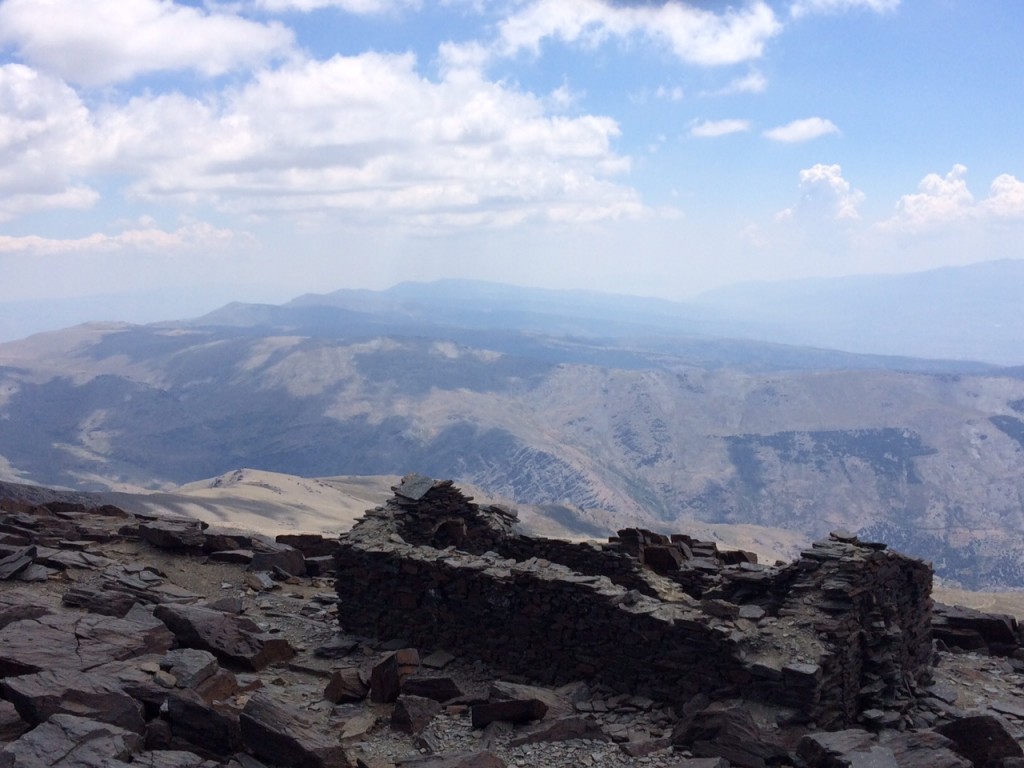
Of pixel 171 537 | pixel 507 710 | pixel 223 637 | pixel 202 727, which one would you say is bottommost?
pixel 171 537

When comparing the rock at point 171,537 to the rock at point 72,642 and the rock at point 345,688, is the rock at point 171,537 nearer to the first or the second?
the rock at point 72,642

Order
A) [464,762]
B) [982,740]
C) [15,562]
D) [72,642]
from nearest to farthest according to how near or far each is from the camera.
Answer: [464,762] → [982,740] → [72,642] → [15,562]

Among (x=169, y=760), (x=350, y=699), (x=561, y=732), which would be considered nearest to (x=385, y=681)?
(x=350, y=699)

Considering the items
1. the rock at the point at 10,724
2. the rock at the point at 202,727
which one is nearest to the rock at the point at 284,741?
the rock at the point at 202,727

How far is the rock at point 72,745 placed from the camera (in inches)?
316

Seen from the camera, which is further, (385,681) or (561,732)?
(385,681)

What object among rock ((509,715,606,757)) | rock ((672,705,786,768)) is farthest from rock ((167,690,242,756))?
rock ((672,705,786,768))

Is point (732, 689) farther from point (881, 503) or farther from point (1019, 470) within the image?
point (1019, 470)

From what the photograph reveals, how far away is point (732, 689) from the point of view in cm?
1155

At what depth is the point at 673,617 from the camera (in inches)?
473

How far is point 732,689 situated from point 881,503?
544 ft

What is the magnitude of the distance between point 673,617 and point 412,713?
399 centimetres

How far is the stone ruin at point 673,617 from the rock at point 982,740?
1423mm

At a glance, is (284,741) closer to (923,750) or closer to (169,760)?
(169,760)
